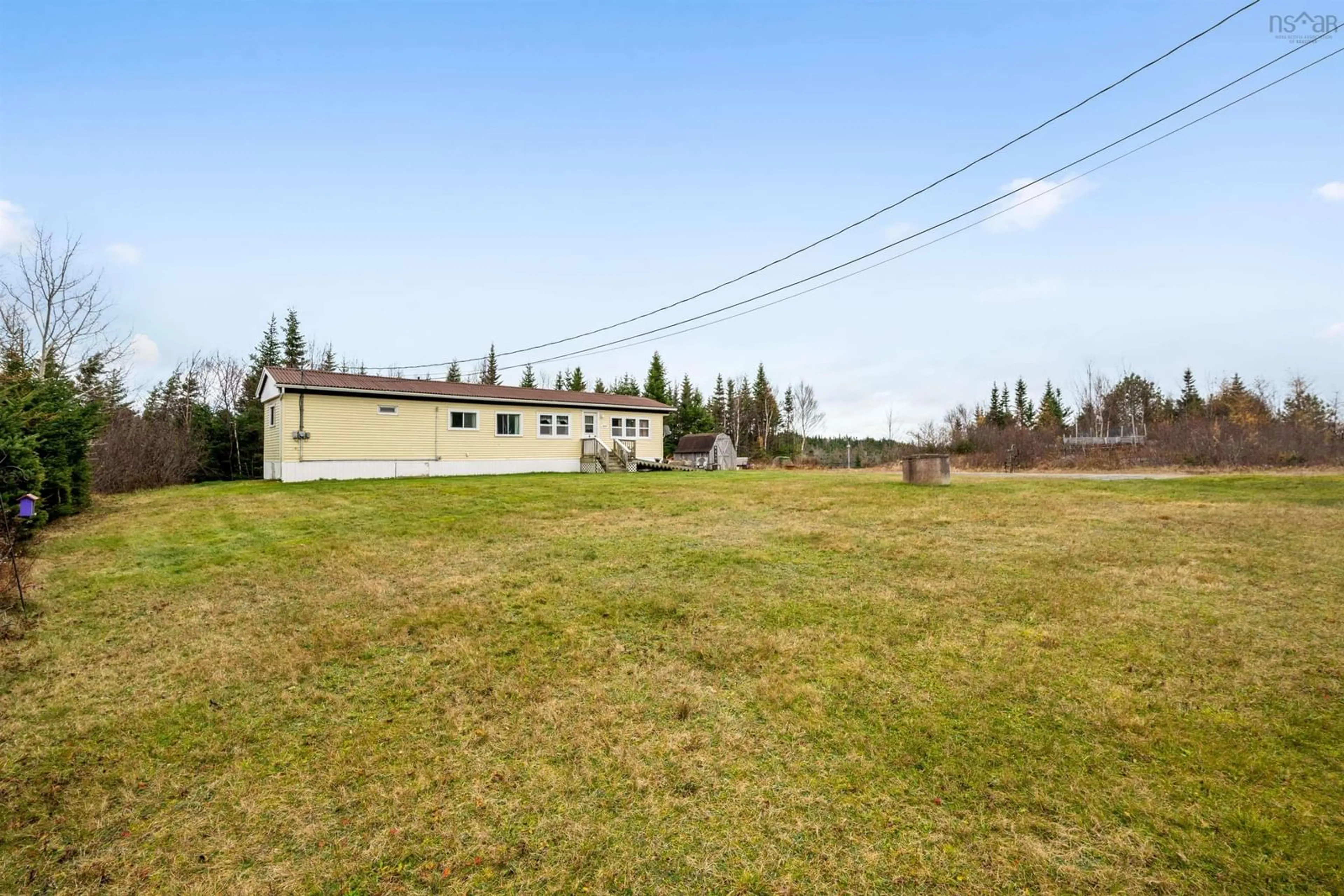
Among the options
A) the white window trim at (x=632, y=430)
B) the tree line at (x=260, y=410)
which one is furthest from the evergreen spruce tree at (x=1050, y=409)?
the white window trim at (x=632, y=430)

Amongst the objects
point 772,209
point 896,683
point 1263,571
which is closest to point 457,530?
point 896,683

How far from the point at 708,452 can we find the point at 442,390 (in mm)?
18543

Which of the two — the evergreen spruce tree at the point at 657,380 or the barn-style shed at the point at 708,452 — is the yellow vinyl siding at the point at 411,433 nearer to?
the barn-style shed at the point at 708,452

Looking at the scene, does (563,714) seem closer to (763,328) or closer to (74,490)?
(74,490)

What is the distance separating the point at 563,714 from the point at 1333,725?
460 cm

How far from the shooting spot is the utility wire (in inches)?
281

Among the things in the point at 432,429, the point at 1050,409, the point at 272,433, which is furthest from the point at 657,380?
the point at 1050,409

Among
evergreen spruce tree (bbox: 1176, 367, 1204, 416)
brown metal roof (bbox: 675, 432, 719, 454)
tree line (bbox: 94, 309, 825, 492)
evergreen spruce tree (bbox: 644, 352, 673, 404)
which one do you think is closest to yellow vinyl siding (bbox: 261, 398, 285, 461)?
tree line (bbox: 94, 309, 825, 492)

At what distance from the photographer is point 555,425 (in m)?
23.5

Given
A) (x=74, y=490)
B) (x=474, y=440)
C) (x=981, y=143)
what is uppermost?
(x=981, y=143)

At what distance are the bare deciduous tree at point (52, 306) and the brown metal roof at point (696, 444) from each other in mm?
27967

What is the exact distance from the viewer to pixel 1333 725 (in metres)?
3.11

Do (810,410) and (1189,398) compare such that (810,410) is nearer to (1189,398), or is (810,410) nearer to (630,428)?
(630,428)

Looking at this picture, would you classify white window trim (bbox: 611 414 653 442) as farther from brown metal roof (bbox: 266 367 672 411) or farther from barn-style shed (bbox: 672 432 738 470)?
barn-style shed (bbox: 672 432 738 470)
